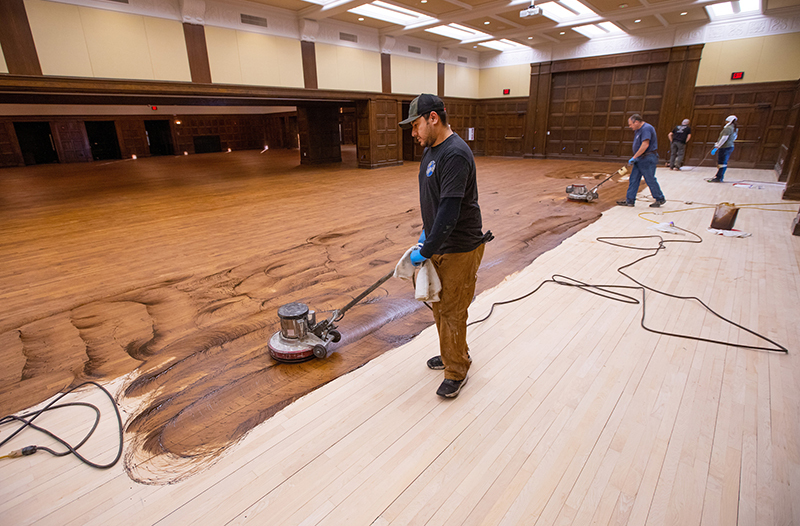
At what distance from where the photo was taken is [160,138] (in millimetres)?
19547

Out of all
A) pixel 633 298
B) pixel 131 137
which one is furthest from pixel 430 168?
pixel 131 137

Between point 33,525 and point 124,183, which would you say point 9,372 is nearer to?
point 33,525

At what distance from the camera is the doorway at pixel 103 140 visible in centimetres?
1725

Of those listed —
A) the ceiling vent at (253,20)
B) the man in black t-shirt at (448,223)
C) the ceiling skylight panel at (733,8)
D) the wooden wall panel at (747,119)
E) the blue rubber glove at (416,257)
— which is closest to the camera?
the man in black t-shirt at (448,223)

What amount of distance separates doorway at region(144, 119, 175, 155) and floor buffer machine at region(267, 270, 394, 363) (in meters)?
20.9

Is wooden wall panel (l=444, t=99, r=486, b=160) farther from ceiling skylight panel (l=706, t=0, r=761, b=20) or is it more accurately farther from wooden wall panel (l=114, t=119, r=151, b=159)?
wooden wall panel (l=114, t=119, r=151, b=159)

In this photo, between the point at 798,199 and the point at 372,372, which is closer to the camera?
the point at 372,372

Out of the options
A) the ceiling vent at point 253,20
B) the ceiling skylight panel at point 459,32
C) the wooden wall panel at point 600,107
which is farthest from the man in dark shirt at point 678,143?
the ceiling vent at point 253,20

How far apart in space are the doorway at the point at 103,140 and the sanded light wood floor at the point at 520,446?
19909 millimetres

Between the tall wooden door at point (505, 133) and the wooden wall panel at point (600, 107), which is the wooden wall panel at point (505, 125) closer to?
the tall wooden door at point (505, 133)

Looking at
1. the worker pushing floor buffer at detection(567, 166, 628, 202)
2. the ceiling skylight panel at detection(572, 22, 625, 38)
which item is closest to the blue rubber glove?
the worker pushing floor buffer at detection(567, 166, 628, 202)

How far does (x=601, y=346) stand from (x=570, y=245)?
2.40 metres

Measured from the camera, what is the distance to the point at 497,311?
314 cm

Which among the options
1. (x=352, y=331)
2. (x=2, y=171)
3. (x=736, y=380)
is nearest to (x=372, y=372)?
(x=352, y=331)
